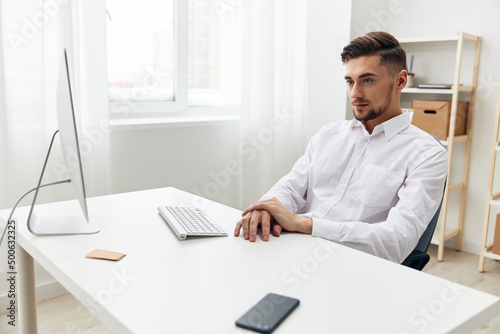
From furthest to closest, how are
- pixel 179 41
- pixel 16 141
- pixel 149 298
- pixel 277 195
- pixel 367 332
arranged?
1. pixel 179 41
2. pixel 16 141
3. pixel 277 195
4. pixel 149 298
5. pixel 367 332

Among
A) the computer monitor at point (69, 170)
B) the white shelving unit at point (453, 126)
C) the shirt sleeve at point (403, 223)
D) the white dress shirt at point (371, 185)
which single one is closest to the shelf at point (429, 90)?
the white shelving unit at point (453, 126)

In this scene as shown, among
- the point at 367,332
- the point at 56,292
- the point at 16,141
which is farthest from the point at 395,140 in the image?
the point at 56,292

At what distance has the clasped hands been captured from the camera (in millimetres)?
1268

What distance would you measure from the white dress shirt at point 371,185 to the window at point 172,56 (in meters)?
1.35

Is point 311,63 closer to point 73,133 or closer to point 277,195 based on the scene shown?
point 277,195

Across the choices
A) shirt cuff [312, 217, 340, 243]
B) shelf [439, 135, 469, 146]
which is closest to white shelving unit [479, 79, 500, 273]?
shelf [439, 135, 469, 146]

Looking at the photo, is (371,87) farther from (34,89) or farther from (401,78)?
(34,89)

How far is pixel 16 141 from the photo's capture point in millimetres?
2117

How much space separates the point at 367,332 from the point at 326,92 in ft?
8.89

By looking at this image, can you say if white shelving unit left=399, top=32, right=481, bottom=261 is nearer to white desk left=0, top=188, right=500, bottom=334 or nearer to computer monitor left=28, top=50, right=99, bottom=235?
white desk left=0, top=188, right=500, bottom=334

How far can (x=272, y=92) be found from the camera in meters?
3.05

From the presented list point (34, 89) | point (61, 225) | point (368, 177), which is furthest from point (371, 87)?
point (34, 89)

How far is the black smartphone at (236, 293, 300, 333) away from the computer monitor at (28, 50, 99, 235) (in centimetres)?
48

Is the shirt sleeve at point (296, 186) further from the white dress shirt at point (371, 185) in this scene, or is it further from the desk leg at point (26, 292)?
the desk leg at point (26, 292)
